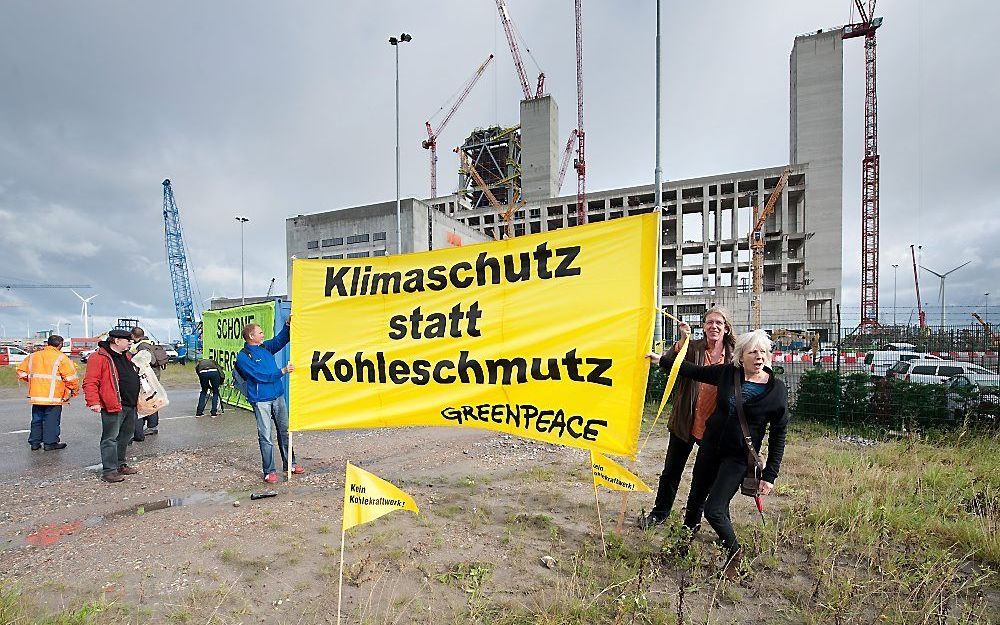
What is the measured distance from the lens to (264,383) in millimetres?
5266

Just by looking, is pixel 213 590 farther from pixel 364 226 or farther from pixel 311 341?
pixel 364 226

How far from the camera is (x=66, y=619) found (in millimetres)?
→ 2699

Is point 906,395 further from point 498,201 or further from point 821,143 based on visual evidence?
point 498,201

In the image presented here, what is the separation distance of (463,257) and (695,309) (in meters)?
63.2

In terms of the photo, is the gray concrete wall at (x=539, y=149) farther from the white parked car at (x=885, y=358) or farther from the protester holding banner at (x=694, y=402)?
the protester holding banner at (x=694, y=402)

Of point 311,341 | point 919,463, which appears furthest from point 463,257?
point 919,463

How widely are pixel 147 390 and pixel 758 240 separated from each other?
63.9m

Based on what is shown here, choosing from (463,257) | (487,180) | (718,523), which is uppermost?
(487,180)

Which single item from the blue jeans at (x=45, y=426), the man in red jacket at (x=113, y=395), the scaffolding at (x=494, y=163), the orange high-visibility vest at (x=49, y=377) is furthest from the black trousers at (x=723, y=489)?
the scaffolding at (x=494, y=163)

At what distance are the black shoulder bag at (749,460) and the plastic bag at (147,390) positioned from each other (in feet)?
27.1

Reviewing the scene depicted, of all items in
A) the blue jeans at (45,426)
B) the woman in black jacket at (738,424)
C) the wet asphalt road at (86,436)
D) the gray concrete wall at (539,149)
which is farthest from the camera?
the gray concrete wall at (539,149)

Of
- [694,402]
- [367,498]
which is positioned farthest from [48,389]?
[694,402]

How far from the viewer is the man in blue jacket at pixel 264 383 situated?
5215 millimetres

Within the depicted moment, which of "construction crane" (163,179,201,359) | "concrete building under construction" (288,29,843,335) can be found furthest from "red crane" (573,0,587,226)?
"construction crane" (163,179,201,359)
